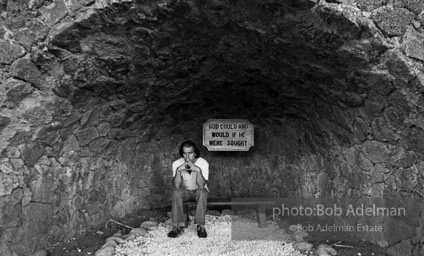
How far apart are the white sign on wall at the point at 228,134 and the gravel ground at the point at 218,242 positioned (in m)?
1.21

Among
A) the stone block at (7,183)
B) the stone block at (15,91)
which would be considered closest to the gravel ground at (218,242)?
the stone block at (7,183)

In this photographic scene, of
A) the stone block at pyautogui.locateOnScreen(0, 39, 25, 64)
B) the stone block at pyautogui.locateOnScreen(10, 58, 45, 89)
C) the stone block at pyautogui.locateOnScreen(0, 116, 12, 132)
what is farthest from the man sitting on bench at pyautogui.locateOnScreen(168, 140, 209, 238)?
the stone block at pyautogui.locateOnScreen(0, 39, 25, 64)

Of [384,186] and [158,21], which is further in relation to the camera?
[384,186]

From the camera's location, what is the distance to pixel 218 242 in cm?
367

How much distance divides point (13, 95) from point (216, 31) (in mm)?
1936

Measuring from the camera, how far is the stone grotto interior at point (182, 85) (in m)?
2.74

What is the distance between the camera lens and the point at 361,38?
2.74m

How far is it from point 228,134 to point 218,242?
1.82m

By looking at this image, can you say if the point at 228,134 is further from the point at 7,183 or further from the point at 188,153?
the point at 7,183

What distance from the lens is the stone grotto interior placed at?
274 centimetres

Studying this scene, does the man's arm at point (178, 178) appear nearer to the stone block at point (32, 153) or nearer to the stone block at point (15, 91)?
the stone block at point (32, 153)

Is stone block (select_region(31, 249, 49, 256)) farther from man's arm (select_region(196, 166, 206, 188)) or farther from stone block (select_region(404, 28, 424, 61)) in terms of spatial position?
stone block (select_region(404, 28, 424, 61))

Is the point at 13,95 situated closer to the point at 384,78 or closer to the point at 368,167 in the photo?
the point at 384,78

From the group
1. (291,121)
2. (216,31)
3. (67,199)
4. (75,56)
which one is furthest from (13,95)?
(291,121)
